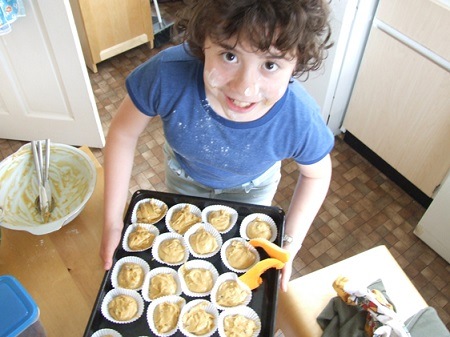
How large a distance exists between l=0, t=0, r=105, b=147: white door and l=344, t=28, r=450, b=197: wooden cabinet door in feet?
3.66

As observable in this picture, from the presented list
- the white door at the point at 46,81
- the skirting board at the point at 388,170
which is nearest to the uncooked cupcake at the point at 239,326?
the white door at the point at 46,81

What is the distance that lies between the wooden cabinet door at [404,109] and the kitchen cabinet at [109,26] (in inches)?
47.6

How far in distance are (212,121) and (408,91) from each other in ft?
3.59

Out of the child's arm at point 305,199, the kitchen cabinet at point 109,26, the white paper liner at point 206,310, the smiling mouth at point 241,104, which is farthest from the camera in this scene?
the kitchen cabinet at point 109,26

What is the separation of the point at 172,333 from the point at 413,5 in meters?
1.29

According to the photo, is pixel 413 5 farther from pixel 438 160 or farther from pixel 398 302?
pixel 398 302

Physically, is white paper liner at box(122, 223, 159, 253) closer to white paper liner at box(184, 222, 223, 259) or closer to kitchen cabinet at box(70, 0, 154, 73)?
white paper liner at box(184, 222, 223, 259)

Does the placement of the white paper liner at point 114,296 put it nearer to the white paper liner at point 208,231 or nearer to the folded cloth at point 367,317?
the white paper liner at point 208,231

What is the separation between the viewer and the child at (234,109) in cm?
62

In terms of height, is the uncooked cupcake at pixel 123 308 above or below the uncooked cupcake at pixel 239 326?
above

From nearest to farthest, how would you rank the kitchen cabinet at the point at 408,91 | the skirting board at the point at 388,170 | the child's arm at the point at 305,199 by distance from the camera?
the child's arm at the point at 305,199
the kitchen cabinet at the point at 408,91
the skirting board at the point at 388,170

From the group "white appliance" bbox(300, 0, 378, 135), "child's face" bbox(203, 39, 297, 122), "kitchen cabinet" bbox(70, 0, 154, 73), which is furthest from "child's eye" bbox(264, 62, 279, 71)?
"kitchen cabinet" bbox(70, 0, 154, 73)

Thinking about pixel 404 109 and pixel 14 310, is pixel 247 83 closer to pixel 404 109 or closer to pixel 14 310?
pixel 14 310

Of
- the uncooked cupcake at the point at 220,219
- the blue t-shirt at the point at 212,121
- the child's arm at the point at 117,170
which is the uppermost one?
the blue t-shirt at the point at 212,121
